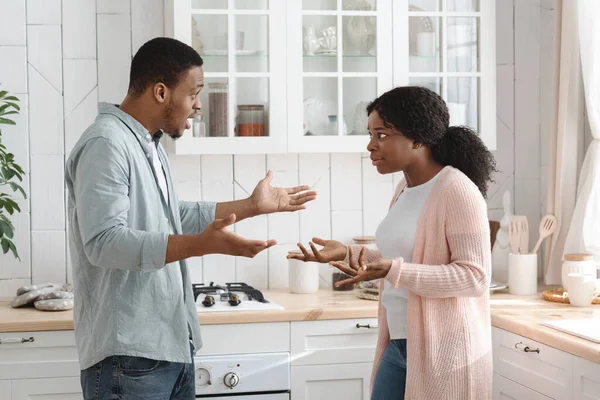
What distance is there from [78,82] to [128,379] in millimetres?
1718

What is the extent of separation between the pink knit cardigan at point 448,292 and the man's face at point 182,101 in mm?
646

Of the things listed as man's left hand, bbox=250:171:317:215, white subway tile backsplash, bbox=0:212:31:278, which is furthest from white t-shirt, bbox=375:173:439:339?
white subway tile backsplash, bbox=0:212:31:278

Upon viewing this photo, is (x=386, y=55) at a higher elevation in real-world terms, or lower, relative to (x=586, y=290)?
higher

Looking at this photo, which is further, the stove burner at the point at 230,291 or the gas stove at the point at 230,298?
the stove burner at the point at 230,291

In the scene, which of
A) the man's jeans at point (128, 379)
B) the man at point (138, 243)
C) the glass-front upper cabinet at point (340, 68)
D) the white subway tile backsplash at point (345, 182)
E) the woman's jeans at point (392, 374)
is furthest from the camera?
the white subway tile backsplash at point (345, 182)

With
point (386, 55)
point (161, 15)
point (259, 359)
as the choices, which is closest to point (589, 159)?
point (386, 55)

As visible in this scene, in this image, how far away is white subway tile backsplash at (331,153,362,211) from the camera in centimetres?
353

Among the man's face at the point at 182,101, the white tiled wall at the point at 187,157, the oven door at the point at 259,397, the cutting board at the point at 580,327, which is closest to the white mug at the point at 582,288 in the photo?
the cutting board at the point at 580,327

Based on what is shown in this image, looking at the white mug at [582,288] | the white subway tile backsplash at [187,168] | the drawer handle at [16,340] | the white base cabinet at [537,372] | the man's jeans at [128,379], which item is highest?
the white subway tile backsplash at [187,168]

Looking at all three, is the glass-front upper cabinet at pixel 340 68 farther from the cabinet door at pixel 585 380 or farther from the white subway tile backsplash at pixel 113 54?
the cabinet door at pixel 585 380

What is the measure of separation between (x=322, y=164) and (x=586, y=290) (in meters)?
1.19

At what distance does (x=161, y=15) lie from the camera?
11.0 feet

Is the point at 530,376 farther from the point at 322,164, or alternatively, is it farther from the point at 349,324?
the point at 322,164

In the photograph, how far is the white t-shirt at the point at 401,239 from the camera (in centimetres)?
221
